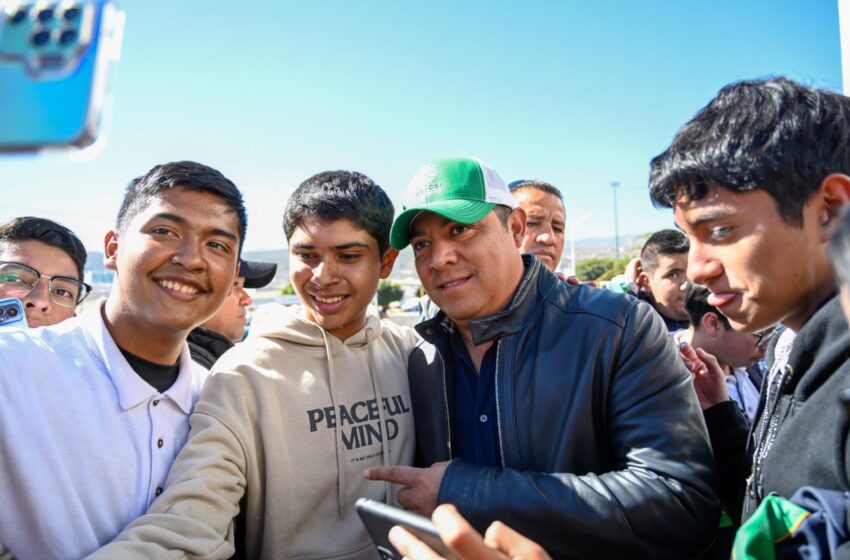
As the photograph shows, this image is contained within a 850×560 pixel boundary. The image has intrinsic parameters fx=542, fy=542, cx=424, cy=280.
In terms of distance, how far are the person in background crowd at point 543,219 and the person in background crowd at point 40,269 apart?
303cm

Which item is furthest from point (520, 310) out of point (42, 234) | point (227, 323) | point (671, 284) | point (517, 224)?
point (671, 284)

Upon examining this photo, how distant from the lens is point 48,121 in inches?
28.2

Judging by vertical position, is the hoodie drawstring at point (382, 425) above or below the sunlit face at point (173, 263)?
below

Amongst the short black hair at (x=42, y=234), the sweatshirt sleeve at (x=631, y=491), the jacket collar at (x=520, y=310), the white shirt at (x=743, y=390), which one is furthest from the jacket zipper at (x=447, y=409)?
the short black hair at (x=42, y=234)

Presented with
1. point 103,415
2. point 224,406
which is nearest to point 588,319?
point 224,406

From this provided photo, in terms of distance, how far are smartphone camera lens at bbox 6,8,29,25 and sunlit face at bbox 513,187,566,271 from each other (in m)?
3.59

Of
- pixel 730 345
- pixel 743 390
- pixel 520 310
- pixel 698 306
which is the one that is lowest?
pixel 743 390

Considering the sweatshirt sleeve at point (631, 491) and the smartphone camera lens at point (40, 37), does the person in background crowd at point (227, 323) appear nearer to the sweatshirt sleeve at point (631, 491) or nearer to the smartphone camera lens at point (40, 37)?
the sweatshirt sleeve at point (631, 491)

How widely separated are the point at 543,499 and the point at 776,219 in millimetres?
1025

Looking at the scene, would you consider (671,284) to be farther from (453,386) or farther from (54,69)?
(54,69)

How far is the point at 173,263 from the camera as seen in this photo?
82.5 inches

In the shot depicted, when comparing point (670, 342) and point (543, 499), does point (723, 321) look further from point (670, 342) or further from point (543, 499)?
point (543, 499)

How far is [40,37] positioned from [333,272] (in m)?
1.60

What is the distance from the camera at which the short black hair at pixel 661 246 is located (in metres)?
4.96
